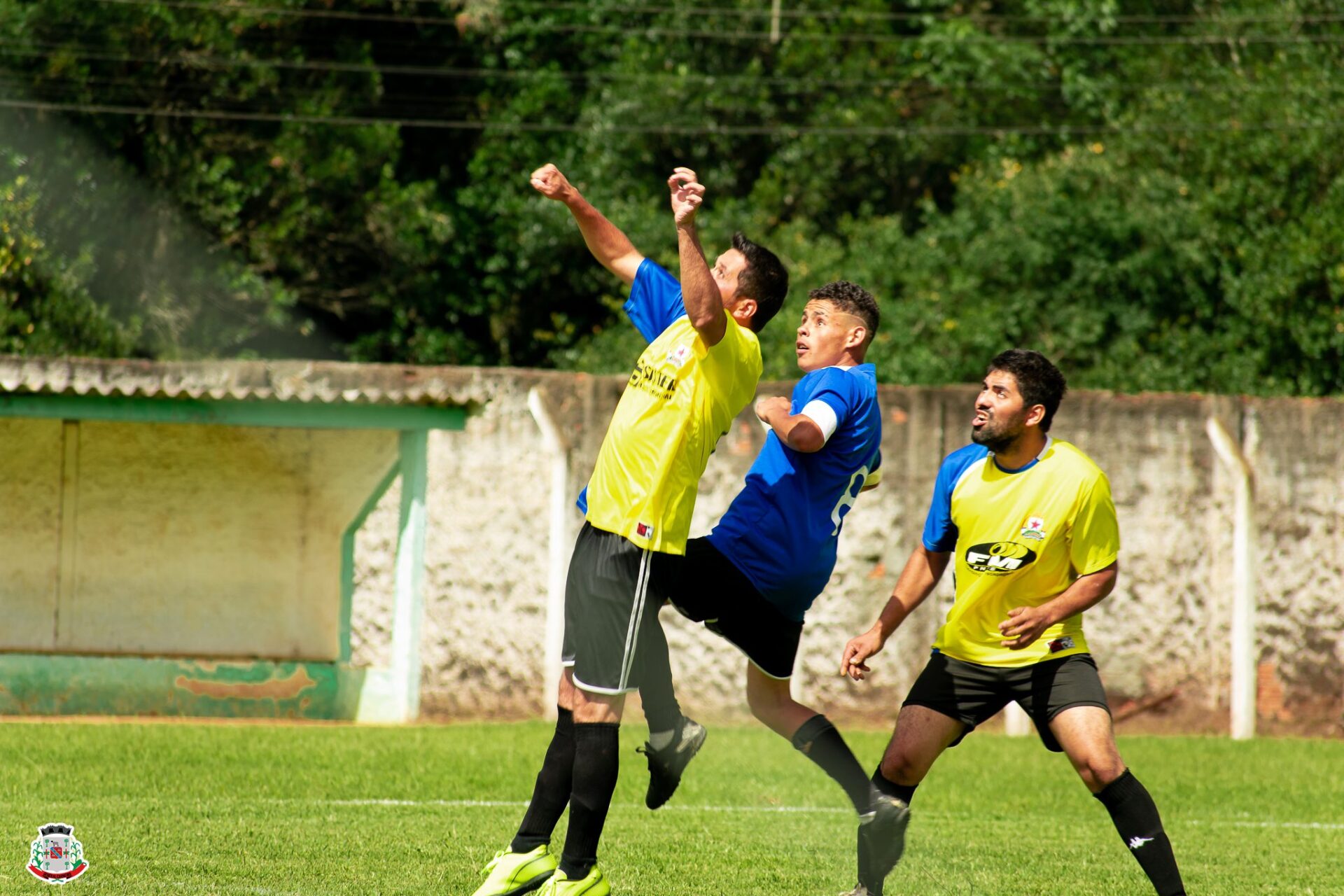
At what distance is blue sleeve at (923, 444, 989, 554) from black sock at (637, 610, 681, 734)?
105 cm

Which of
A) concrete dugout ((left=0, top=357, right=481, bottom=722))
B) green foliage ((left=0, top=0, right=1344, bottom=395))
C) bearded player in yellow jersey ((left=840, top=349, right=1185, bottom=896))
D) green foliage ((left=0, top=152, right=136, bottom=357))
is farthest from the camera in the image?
green foliage ((left=0, top=0, right=1344, bottom=395))

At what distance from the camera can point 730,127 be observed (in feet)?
76.0

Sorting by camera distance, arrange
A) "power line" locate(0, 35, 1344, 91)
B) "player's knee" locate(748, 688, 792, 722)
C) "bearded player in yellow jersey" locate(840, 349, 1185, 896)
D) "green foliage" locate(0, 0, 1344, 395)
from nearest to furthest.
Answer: "bearded player in yellow jersey" locate(840, 349, 1185, 896)
"player's knee" locate(748, 688, 792, 722)
"power line" locate(0, 35, 1344, 91)
"green foliage" locate(0, 0, 1344, 395)

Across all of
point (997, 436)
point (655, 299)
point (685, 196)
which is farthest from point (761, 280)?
point (997, 436)

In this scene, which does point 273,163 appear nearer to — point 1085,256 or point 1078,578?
point 1085,256

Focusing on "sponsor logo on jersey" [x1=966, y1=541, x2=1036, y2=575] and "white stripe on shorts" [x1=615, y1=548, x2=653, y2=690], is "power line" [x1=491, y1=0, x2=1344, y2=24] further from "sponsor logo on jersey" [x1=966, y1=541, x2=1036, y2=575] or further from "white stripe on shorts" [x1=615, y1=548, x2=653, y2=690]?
"white stripe on shorts" [x1=615, y1=548, x2=653, y2=690]

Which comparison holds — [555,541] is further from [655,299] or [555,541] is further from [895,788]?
[655,299]

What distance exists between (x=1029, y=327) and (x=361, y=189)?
958cm

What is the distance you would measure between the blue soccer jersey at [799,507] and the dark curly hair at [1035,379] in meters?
0.49

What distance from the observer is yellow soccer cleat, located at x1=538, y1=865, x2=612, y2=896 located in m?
4.64

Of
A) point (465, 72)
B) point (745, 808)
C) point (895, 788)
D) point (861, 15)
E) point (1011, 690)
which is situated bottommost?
point (745, 808)

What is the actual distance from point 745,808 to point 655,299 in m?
3.72

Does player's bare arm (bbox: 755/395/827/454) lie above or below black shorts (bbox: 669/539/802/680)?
above

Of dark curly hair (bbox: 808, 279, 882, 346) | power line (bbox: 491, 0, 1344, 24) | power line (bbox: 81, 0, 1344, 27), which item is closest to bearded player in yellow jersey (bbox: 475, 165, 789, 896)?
dark curly hair (bbox: 808, 279, 882, 346)
